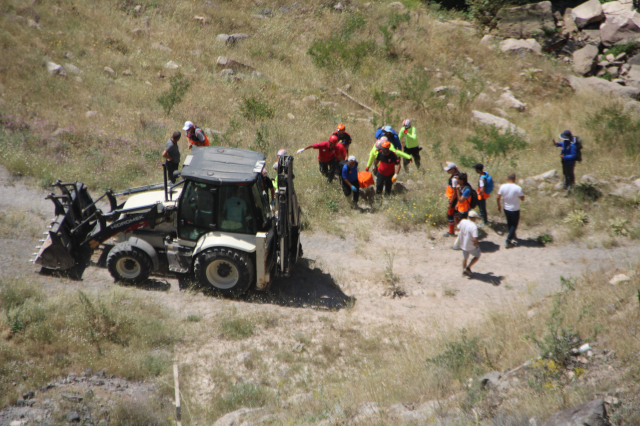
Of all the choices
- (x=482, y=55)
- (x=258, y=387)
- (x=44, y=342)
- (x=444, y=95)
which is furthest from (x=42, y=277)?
(x=482, y=55)

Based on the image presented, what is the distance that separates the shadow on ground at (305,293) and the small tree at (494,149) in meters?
6.18

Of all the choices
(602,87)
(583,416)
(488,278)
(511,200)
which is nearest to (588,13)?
(602,87)

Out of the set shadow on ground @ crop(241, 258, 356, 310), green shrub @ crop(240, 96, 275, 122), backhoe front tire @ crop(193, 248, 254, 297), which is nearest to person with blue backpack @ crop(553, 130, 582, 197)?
shadow on ground @ crop(241, 258, 356, 310)

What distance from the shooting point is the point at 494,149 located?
12.5m

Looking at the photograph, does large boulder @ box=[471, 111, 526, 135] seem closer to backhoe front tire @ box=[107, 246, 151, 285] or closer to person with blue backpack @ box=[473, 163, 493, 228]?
person with blue backpack @ box=[473, 163, 493, 228]

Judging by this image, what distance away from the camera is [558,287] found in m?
8.05

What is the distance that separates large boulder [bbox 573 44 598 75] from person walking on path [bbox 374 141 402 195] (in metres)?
12.9

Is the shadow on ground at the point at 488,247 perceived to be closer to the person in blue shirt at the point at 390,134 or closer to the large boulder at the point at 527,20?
the person in blue shirt at the point at 390,134

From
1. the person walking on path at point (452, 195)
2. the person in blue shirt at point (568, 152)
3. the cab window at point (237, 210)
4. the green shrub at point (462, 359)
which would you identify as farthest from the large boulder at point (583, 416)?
the person in blue shirt at point (568, 152)

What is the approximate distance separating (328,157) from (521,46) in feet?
44.0

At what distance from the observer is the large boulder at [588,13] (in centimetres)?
2047

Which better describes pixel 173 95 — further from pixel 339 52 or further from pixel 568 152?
pixel 568 152

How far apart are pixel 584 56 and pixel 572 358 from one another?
18136 mm

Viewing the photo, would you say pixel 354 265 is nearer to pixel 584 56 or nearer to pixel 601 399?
pixel 601 399
